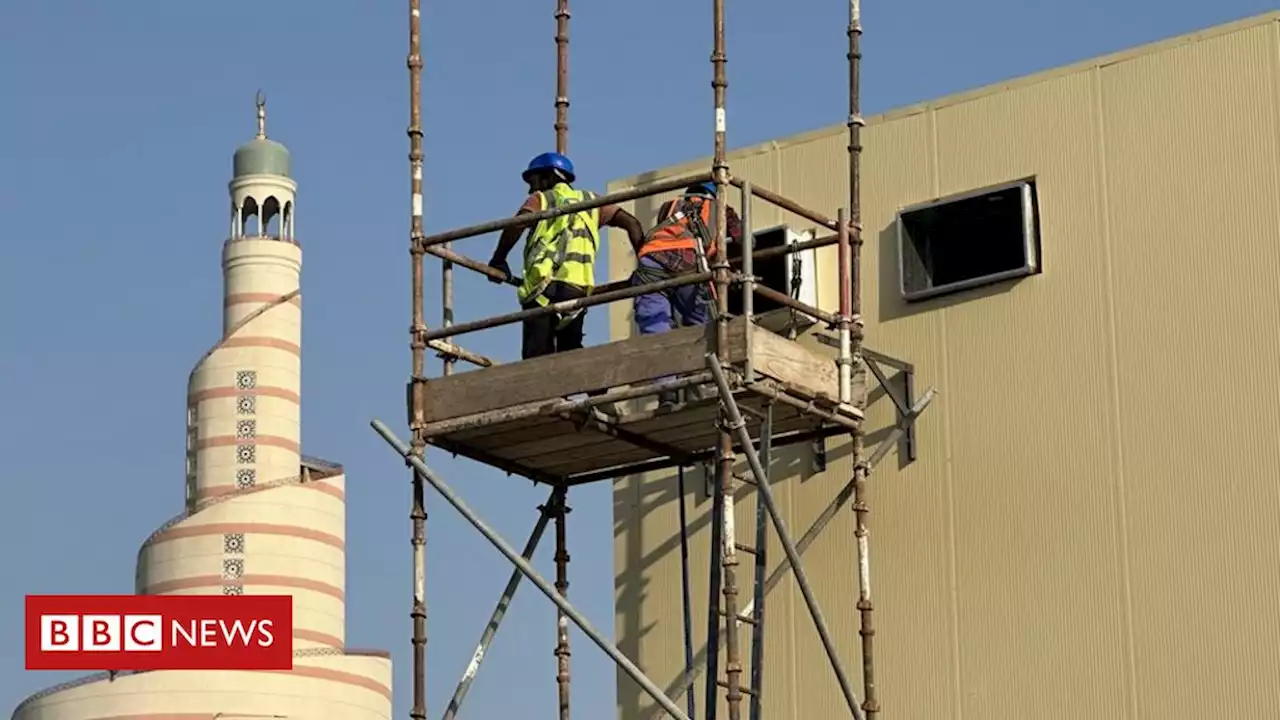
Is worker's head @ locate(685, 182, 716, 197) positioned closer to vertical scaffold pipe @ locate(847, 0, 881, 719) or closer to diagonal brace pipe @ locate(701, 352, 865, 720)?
vertical scaffold pipe @ locate(847, 0, 881, 719)

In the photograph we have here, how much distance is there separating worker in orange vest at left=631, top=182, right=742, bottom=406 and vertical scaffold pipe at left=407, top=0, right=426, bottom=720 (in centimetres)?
150

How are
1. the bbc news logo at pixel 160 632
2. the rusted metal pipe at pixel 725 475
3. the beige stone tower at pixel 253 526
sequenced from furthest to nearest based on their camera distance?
1. the beige stone tower at pixel 253 526
2. the bbc news logo at pixel 160 632
3. the rusted metal pipe at pixel 725 475

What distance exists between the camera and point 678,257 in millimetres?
17234

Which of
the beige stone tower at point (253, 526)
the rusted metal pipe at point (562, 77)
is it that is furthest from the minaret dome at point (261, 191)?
the rusted metal pipe at point (562, 77)

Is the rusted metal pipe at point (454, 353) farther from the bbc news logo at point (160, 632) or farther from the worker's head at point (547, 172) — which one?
the bbc news logo at point (160, 632)

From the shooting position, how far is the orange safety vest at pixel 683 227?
17219 mm

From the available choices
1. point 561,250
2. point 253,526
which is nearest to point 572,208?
point 561,250

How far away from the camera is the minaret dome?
73938 millimetres

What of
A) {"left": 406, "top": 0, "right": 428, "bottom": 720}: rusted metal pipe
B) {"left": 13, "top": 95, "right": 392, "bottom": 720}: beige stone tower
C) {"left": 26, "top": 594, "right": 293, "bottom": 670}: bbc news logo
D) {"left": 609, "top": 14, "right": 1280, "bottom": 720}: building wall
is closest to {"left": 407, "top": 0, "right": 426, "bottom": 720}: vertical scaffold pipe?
{"left": 406, "top": 0, "right": 428, "bottom": 720}: rusted metal pipe

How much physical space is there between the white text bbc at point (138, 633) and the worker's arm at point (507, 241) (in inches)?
1033

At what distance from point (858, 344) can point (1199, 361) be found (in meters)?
2.27

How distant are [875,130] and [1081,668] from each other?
4.34 meters

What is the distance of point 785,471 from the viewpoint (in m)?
18.7

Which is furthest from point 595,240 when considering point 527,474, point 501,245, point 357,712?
point 357,712
